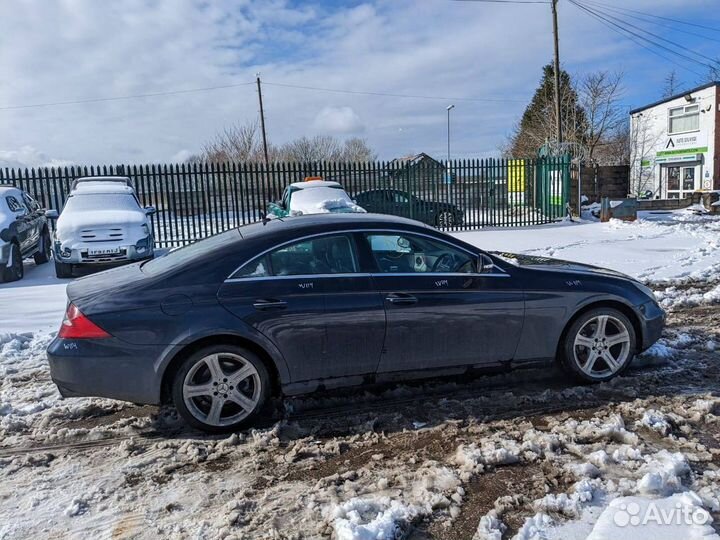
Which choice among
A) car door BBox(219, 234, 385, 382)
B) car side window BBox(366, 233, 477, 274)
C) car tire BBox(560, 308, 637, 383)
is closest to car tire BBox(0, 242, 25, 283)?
car door BBox(219, 234, 385, 382)

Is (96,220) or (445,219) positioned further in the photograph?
(445,219)

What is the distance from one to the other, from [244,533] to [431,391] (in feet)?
7.22

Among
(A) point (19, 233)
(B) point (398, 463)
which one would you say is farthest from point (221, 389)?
(A) point (19, 233)

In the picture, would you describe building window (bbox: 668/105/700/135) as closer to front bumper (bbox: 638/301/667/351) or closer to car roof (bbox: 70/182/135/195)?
car roof (bbox: 70/182/135/195)

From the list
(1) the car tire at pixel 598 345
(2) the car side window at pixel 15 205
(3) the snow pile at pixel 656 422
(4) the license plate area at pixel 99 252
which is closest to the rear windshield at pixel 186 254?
(1) the car tire at pixel 598 345

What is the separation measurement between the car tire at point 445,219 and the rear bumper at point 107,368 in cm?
1432

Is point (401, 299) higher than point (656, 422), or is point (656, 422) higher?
point (401, 299)

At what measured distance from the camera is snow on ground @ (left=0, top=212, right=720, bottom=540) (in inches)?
117

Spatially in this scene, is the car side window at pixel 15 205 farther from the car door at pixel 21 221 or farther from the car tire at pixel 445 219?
the car tire at pixel 445 219

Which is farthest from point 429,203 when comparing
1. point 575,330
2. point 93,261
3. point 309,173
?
point 575,330

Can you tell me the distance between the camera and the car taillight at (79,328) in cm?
385

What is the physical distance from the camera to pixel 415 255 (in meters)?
4.49

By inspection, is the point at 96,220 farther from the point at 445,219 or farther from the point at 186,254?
the point at 445,219

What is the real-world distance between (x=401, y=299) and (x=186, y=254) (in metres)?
1.72
